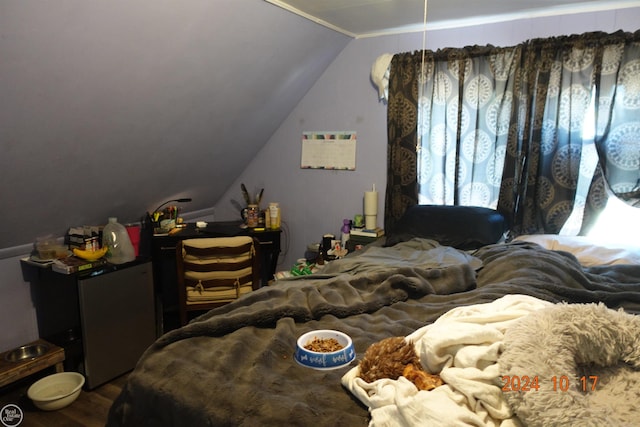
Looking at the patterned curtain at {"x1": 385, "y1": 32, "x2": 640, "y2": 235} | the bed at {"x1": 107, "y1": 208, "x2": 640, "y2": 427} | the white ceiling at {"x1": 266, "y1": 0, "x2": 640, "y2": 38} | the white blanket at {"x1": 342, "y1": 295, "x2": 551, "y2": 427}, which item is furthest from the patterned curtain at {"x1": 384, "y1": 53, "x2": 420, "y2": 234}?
the white blanket at {"x1": 342, "y1": 295, "x2": 551, "y2": 427}

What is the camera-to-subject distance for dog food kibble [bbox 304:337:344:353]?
4.35 ft

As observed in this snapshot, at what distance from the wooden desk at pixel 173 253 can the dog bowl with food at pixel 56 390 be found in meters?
0.70

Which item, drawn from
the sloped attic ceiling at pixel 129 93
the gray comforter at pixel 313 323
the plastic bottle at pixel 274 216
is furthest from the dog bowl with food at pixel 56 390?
the plastic bottle at pixel 274 216

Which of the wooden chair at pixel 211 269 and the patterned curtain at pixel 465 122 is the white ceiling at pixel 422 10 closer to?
the patterned curtain at pixel 465 122

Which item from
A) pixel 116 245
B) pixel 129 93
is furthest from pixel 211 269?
pixel 129 93

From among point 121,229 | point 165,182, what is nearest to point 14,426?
point 121,229

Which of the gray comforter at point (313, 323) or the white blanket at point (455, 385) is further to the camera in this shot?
the gray comforter at point (313, 323)

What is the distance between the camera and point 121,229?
2.78 metres

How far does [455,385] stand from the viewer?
999mm

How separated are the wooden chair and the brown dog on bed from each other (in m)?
1.71

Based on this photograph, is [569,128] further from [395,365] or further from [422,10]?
[395,365]

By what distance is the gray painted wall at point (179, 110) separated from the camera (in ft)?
6.11
